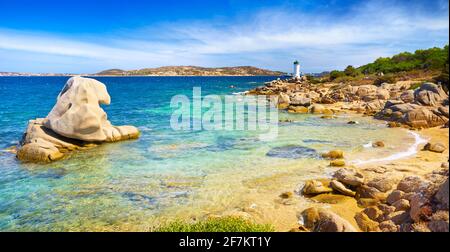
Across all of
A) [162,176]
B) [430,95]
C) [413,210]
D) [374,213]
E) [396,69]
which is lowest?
[162,176]

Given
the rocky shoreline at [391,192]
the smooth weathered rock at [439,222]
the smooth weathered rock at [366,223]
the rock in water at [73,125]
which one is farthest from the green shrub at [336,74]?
the smooth weathered rock at [439,222]

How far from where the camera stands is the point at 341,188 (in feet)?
48.6

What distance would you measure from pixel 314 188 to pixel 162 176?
328 inches

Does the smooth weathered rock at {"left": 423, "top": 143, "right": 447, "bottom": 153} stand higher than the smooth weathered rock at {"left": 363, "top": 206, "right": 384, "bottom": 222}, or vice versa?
the smooth weathered rock at {"left": 423, "top": 143, "right": 447, "bottom": 153}

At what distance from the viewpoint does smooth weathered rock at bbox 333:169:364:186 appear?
1505 centimetres

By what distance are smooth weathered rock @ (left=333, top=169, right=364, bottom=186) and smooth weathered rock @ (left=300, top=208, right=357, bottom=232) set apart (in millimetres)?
3269

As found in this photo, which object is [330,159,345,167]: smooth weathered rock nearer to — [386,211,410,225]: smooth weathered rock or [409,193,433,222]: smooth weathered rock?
[386,211,410,225]: smooth weathered rock

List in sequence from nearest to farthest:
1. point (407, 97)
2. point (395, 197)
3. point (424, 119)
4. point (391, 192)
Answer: point (395, 197) → point (391, 192) → point (424, 119) → point (407, 97)

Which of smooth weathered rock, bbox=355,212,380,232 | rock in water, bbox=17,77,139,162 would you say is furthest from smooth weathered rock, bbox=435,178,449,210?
rock in water, bbox=17,77,139,162

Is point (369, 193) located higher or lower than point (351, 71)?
lower

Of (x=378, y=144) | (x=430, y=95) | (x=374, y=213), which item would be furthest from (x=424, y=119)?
(x=374, y=213)

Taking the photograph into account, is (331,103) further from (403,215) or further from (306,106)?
(403,215)

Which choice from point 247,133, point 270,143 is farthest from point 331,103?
point 270,143

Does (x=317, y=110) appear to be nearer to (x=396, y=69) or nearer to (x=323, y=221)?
(x=323, y=221)
